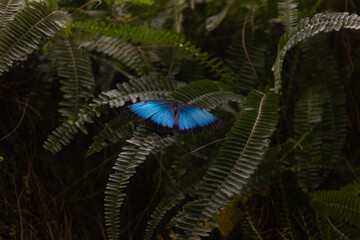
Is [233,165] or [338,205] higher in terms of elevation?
[233,165]

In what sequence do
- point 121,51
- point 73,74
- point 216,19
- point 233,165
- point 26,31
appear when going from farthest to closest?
point 216,19
point 121,51
point 73,74
point 26,31
point 233,165

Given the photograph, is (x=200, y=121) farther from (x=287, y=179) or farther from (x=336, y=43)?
(x=336, y=43)

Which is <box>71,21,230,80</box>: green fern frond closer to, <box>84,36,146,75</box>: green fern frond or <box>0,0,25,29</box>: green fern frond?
<box>84,36,146,75</box>: green fern frond

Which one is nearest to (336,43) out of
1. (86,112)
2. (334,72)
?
(334,72)

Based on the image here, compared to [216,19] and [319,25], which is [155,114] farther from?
[216,19]

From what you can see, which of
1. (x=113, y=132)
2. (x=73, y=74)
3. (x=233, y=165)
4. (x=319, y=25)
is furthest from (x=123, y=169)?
(x=319, y=25)

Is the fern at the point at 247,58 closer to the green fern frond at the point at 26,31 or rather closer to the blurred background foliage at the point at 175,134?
the blurred background foliage at the point at 175,134

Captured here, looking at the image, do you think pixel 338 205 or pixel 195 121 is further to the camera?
pixel 338 205

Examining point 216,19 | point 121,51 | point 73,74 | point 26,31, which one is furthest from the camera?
point 216,19
